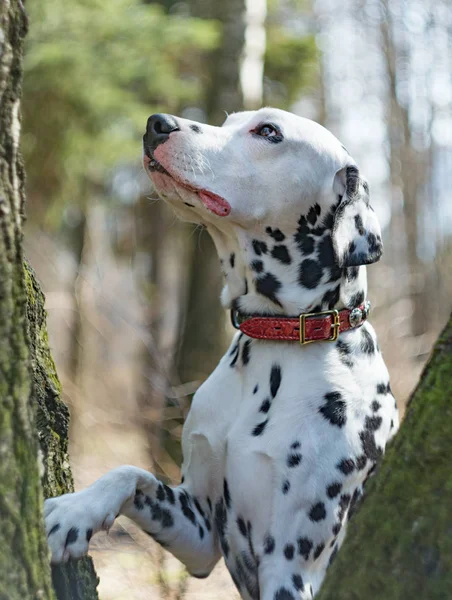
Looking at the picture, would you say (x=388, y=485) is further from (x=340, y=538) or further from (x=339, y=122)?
(x=339, y=122)

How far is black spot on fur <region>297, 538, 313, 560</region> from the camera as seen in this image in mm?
2896

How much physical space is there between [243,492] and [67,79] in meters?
5.60

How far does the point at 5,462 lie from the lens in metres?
1.81

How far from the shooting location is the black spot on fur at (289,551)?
2898mm

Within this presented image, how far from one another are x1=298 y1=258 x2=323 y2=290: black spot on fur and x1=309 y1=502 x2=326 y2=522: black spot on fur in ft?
3.13

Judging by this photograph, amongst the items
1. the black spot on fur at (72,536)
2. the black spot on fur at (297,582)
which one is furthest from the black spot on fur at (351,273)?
the black spot on fur at (72,536)

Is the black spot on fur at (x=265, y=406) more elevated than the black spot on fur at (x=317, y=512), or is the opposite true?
the black spot on fur at (x=265, y=406)

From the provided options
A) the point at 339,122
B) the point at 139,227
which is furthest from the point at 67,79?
the point at 339,122

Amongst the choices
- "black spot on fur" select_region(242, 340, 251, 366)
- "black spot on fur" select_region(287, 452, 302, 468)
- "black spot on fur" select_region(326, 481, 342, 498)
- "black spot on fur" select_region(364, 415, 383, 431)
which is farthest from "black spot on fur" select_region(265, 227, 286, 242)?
"black spot on fur" select_region(326, 481, 342, 498)

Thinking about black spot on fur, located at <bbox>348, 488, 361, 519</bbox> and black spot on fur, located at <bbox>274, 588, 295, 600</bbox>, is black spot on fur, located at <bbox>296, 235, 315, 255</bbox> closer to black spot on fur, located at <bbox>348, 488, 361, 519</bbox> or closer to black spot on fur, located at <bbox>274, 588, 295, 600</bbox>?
black spot on fur, located at <bbox>348, 488, 361, 519</bbox>

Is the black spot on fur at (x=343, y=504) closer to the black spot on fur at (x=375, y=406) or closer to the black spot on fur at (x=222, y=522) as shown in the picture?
the black spot on fur at (x=375, y=406)

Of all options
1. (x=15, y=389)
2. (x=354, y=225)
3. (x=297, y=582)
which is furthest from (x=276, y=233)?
(x=15, y=389)

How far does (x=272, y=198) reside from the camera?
3.36 m

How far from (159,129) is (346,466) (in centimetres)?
166
